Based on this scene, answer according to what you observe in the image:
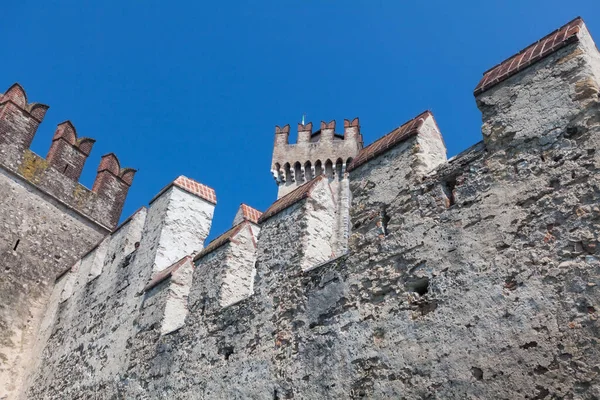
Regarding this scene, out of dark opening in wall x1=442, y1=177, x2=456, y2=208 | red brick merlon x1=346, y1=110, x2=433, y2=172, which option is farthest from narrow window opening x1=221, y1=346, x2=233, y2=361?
dark opening in wall x1=442, y1=177, x2=456, y2=208

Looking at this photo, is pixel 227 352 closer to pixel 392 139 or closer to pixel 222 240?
pixel 222 240

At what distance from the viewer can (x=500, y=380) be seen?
12.3 feet

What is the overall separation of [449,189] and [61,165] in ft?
33.9

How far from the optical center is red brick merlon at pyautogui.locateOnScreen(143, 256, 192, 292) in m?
7.62

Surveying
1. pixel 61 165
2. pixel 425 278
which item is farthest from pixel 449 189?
pixel 61 165

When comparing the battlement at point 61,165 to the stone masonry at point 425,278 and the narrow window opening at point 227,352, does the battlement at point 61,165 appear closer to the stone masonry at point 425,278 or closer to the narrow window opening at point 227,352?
the stone masonry at point 425,278

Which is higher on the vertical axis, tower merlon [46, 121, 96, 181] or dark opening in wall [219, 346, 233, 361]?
tower merlon [46, 121, 96, 181]

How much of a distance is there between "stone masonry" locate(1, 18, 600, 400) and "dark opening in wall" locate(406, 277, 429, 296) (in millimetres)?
14

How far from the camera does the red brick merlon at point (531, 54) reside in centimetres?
453

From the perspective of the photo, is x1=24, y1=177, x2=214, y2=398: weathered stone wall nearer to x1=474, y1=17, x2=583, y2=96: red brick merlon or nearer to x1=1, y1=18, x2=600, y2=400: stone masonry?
x1=1, y1=18, x2=600, y2=400: stone masonry

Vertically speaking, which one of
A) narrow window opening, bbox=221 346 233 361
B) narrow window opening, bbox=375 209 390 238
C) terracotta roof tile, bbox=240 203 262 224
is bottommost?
narrow window opening, bbox=221 346 233 361

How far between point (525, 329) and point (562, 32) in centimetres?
245

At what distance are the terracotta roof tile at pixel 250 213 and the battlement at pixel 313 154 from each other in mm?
17705

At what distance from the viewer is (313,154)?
27.0 metres
